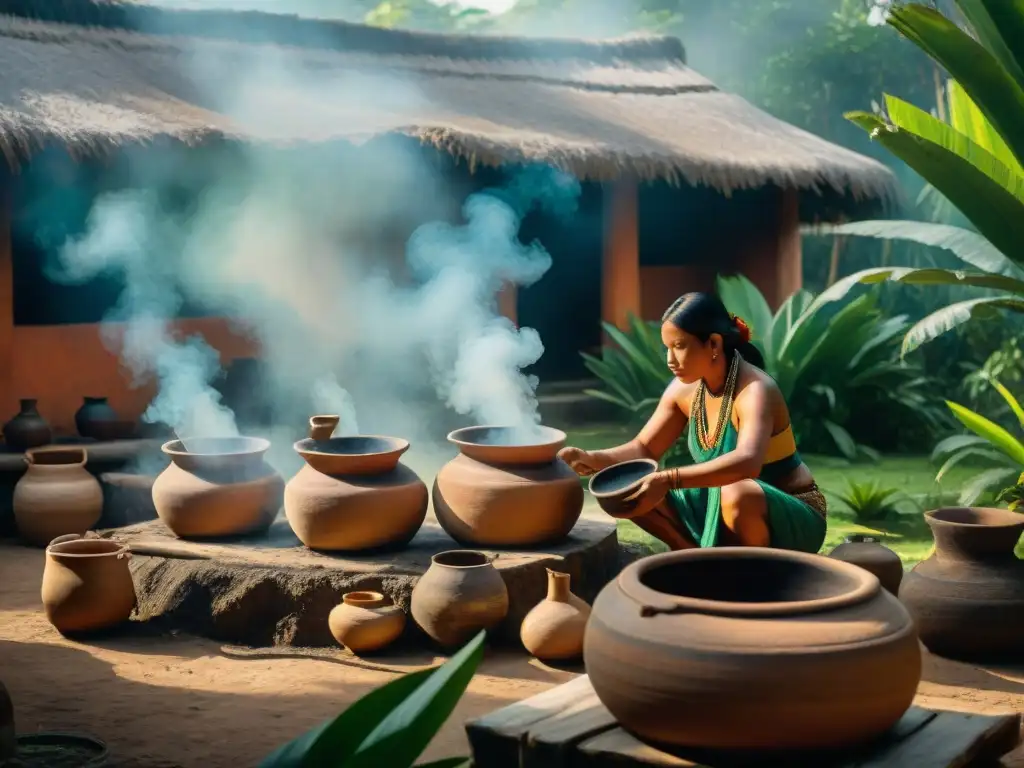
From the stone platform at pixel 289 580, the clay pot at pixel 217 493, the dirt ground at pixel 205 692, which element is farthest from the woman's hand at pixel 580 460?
the clay pot at pixel 217 493

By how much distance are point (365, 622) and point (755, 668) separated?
2276 mm

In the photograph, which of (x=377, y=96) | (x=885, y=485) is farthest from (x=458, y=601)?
(x=377, y=96)

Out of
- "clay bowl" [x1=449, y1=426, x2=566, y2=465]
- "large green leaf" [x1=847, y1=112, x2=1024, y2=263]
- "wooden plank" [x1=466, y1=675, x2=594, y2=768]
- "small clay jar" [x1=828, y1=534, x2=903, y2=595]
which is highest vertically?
"large green leaf" [x1=847, y1=112, x2=1024, y2=263]

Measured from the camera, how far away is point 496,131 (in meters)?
→ 9.52

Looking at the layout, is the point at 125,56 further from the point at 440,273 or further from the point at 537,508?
the point at 537,508

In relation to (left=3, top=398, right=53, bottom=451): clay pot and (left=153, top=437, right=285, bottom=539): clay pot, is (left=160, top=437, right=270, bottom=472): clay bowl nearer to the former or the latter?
(left=153, top=437, right=285, bottom=539): clay pot

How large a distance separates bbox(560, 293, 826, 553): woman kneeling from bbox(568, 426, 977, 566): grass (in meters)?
1.51

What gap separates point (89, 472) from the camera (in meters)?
7.23

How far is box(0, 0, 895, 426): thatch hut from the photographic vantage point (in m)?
8.11

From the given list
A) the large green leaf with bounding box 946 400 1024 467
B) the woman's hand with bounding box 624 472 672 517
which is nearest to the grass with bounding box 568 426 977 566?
the large green leaf with bounding box 946 400 1024 467

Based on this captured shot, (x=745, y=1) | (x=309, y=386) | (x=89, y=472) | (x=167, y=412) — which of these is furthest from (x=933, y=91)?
(x=89, y=472)

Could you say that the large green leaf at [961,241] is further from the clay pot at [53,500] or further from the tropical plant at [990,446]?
the clay pot at [53,500]

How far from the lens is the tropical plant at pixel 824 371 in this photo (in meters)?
9.38

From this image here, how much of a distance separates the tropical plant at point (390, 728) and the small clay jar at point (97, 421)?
615cm
